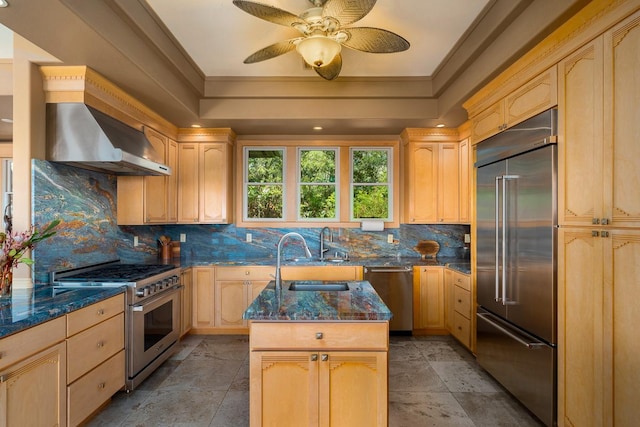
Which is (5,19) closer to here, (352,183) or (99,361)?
(99,361)

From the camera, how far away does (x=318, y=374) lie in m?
1.68

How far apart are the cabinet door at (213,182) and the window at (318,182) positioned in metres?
1.04

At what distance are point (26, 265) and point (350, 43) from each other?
9.08 feet

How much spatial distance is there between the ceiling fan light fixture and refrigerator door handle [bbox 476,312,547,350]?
2.32 metres

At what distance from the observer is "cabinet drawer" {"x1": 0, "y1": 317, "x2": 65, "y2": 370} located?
153cm

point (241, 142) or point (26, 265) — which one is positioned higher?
point (241, 142)

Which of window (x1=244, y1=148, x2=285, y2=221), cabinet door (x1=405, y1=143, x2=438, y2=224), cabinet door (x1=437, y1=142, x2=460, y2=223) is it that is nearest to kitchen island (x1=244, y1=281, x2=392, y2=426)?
cabinet door (x1=405, y1=143, x2=438, y2=224)

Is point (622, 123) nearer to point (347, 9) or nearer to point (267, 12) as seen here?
point (347, 9)

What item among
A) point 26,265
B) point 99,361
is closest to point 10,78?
point 26,265

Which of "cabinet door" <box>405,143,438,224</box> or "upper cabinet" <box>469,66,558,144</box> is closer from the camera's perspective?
"upper cabinet" <box>469,66,558,144</box>

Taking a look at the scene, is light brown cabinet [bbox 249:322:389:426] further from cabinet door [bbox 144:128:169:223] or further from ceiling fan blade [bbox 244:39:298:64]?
cabinet door [bbox 144:128:169:223]

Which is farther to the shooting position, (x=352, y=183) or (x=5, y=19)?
(x=352, y=183)

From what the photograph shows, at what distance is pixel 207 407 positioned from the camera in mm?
2379

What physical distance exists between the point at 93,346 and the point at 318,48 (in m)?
2.50
